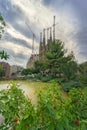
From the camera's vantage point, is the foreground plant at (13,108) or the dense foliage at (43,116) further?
the foreground plant at (13,108)

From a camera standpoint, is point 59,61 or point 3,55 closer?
point 3,55

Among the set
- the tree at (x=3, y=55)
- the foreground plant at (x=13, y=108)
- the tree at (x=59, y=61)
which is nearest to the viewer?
the foreground plant at (x=13, y=108)

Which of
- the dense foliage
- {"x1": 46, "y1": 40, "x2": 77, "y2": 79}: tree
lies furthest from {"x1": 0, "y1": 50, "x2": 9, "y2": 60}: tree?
{"x1": 46, "y1": 40, "x2": 77, "y2": 79}: tree

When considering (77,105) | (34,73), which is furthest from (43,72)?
(77,105)

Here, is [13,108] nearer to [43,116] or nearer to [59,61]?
[43,116]

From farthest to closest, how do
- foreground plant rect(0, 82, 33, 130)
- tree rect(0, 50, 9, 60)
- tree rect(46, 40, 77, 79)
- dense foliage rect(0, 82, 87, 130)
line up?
tree rect(46, 40, 77, 79)
tree rect(0, 50, 9, 60)
foreground plant rect(0, 82, 33, 130)
dense foliage rect(0, 82, 87, 130)

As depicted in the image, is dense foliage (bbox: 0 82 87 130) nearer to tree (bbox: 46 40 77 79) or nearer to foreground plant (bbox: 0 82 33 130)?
foreground plant (bbox: 0 82 33 130)

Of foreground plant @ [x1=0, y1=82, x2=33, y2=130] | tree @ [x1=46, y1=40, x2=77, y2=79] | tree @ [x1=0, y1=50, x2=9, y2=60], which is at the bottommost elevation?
foreground plant @ [x1=0, y1=82, x2=33, y2=130]

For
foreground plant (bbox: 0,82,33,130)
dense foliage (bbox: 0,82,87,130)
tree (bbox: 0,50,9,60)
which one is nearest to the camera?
dense foliage (bbox: 0,82,87,130)

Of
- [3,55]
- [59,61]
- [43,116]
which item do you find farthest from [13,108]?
[59,61]

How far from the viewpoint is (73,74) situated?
35.9 meters

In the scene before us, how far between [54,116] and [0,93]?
1.85 meters

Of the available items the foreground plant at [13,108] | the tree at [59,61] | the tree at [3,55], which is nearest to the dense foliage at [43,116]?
the foreground plant at [13,108]

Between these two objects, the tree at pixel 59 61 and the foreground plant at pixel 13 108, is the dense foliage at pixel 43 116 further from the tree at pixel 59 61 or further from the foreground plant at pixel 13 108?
the tree at pixel 59 61
